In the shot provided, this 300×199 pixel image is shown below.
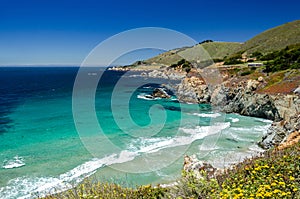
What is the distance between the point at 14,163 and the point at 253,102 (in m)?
26.7

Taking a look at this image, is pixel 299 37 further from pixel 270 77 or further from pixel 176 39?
pixel 176 39

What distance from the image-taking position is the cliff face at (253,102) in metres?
18.1

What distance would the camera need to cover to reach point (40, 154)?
19.3 metres

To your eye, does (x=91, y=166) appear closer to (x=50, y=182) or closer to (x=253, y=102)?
(x=50, y=182)

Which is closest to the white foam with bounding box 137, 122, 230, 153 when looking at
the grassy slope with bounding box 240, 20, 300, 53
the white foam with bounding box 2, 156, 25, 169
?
the white foam with bounding box 2, 156, 25, 169

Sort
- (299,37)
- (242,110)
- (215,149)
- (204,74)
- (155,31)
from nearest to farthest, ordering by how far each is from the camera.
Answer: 1. (155,31)
2. (215,149)
3. (242,110)
4. (204,74)
5. (299,37)

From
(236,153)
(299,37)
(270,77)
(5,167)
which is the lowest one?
(5,167)

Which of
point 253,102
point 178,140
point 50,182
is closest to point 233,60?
point 253,102

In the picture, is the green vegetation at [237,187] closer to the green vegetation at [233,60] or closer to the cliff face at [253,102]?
the cliff face at [253,102]

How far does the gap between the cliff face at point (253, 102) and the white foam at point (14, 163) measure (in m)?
16.8

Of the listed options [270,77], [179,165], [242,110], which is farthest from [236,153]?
[270,77]

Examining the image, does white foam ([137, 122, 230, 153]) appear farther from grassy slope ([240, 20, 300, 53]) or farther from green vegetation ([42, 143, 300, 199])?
grassy slope ([240, 20, 300, 53])

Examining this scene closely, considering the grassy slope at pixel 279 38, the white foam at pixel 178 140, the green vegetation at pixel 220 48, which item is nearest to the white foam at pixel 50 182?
the white foam at pixel 178 140

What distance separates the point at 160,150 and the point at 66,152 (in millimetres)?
7079
